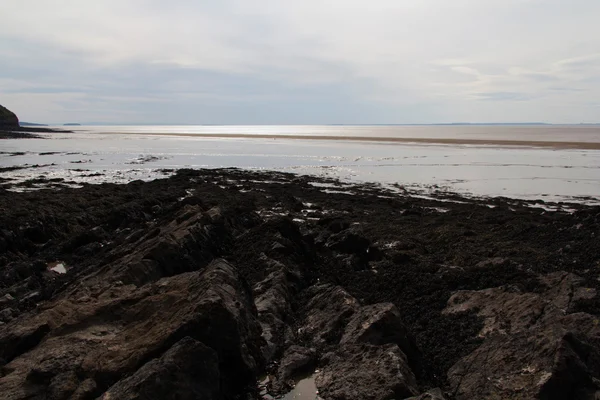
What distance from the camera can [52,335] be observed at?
6789 mm

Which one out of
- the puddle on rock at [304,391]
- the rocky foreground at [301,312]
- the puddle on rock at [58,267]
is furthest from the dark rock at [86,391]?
the puddle on rock at [58,267]

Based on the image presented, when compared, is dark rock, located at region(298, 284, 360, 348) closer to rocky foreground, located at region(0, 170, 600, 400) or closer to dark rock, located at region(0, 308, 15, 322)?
rocky foreground, located at region(0, 170, 600, 400)

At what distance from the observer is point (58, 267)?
13.7m

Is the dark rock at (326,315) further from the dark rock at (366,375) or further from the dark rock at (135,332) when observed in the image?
the dark rock at (135,332)

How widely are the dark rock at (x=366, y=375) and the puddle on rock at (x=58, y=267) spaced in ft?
32.8

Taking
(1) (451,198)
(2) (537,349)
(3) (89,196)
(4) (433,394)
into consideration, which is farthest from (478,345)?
(3) (89,196)

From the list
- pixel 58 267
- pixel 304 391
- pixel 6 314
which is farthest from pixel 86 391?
pixel 58 267

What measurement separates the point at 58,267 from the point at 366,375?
11.4m

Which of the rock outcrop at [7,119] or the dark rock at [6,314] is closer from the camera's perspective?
the dark rock at [6,314]

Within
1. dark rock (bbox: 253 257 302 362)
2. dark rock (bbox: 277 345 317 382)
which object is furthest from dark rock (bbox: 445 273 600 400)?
dark rock (bbox: 253 257 302 362)

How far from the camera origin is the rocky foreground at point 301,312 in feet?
18.6

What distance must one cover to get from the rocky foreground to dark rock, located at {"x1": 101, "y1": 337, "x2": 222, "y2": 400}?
0.02m

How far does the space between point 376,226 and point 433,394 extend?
12.3 meters

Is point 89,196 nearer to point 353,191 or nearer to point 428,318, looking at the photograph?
point 353,191
